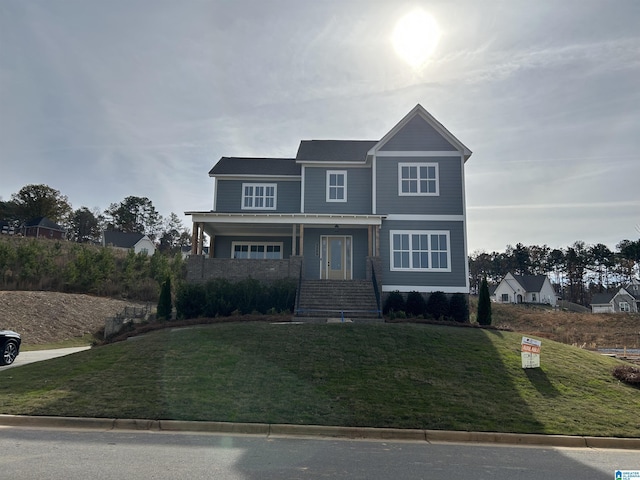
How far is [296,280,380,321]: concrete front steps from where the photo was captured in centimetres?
1822

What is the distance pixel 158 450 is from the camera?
6.79 meters

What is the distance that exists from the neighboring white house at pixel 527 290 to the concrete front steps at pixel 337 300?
63.1m

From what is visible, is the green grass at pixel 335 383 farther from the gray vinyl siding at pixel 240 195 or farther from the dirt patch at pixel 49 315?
the dirt patch at pixel 49 315

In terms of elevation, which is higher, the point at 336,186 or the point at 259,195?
the point at 336,186

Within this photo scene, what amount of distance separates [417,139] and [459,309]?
8151 millimetres

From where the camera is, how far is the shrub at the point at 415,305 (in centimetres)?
1952

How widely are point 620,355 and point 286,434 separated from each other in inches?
823

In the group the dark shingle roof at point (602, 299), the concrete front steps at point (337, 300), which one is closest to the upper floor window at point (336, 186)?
the concrete front steps at point (337, 300)

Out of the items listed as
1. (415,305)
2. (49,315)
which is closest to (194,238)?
(415,305)

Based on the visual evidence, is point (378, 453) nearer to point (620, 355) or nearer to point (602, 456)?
point (602, 456)

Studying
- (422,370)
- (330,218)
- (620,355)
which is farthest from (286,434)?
(620,355)

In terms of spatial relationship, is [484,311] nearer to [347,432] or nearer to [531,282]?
[347,432]

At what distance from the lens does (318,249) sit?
2256 centimetres

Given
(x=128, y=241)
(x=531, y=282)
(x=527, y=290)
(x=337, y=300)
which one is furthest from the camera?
(x=531, y=282)
